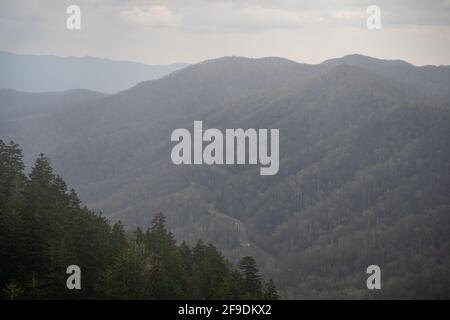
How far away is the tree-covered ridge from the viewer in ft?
82.8

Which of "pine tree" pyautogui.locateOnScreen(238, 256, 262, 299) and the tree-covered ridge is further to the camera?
"pine tree" pyautogui.locateOnScreen(238, 256, 262, 299)

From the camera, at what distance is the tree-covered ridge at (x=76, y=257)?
993 inches

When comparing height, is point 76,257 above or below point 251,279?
above

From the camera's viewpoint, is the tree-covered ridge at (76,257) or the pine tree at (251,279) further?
the pine tree at (251,279)

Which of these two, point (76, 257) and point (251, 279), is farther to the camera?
point (251, 279)

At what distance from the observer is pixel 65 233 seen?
29203 millimetres

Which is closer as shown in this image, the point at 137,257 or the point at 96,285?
the point at 96,285

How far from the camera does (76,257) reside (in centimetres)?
2856
